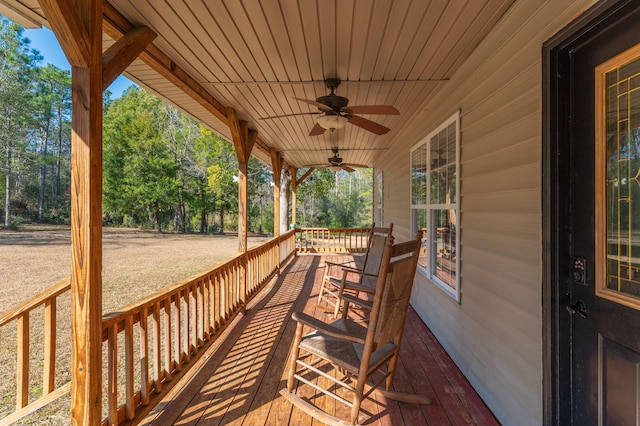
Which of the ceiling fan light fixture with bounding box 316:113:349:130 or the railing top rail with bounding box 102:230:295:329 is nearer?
the railing top rail with bounding box 102:230:295:329

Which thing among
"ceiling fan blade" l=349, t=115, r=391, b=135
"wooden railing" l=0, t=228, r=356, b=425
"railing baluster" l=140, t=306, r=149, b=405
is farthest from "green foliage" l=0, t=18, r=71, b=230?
"ceiling fan blade" l=349, t=115, r=391, b=135

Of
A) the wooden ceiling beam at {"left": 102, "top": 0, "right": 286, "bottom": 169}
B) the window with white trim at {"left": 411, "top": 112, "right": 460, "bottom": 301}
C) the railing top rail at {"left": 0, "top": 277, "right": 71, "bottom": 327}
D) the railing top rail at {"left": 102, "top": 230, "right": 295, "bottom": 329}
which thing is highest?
the wooden ceiling beam at {"left": 102, "top": 0, "right": 286, "bottom": 169}

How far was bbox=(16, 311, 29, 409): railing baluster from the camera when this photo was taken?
1627 millimetres

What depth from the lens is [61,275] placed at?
26.2 feet

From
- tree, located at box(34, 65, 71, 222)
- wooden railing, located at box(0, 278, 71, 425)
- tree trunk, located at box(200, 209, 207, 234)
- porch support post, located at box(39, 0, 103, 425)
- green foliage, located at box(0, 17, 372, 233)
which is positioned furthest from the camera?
tree trunk, located at box(200, 209, 207, 234)

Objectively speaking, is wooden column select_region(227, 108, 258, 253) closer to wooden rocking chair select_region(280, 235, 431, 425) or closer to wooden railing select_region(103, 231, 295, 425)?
wooden railing select_region(103, 231, 295, 425)

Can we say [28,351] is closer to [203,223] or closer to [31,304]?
[31,304]

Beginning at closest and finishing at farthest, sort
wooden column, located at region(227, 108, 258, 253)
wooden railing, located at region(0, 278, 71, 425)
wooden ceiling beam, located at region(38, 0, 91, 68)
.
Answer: wooden ceiling beam, located at region(38, 0, 91, 68), wooden railing, located at region(0, 278, 71, 425), wooden column, located at region(227, 108, 258, 253)

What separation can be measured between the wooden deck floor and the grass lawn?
113 cm

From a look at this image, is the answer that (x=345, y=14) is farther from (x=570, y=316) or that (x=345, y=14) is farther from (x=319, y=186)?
(x=319, y=186)

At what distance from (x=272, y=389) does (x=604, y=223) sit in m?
2.25

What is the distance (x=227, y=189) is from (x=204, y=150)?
2.73 metres

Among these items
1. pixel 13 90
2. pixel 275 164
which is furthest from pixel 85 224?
pixel 13 90

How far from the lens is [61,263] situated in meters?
9.43
